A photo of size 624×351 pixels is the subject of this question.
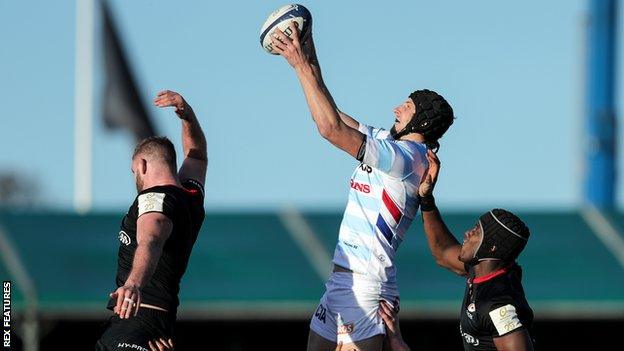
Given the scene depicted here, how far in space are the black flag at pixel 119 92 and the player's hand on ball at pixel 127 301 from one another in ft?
55.4

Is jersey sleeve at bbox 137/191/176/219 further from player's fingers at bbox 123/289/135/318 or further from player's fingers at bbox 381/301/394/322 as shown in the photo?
player's fingers at bbox 381/301/394/322

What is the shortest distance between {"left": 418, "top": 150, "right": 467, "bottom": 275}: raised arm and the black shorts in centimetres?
183

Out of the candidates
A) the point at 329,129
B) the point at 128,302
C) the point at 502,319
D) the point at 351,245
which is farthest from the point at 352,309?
the point at 128,302

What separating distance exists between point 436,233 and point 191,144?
175 centimetres

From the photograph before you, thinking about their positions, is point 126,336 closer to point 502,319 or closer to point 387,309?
point 387,309

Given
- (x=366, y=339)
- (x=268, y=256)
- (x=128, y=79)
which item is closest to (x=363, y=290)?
(x=366, y=339)

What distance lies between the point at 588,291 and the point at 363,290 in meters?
6.71

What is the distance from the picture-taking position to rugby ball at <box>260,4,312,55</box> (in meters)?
8.57

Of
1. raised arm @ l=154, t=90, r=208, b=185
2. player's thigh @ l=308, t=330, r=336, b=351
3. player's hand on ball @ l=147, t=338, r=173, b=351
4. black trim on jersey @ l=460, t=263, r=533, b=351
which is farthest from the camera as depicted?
raised arm @ l=154, t=90, r=208, b=185

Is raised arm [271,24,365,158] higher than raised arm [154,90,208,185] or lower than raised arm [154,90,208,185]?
higher

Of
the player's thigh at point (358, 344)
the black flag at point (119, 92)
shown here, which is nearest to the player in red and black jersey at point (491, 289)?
the player's thigh at point (358, 344)

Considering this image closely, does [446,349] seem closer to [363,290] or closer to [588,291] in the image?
[588,291]

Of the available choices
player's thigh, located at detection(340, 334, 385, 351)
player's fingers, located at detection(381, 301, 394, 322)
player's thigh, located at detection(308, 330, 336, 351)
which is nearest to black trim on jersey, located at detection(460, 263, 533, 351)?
player's fingers, located at detection(381, 301, 394, 322)

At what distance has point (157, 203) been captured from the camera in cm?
825
